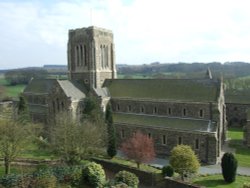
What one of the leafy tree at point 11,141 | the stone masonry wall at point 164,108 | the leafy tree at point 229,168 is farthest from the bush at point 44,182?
the stone masonry wall at point 164,108

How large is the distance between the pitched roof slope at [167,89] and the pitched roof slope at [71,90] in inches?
216

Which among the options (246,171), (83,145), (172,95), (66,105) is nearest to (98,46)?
(66,105)

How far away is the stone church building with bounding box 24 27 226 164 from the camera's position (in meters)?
40.9

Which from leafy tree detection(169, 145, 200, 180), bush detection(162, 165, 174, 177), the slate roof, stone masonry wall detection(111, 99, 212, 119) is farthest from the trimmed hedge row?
stone masonry wall detection(111, 99, 212, 119)

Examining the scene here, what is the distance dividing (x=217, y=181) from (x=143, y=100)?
18922mm

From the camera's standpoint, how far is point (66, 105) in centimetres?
4775

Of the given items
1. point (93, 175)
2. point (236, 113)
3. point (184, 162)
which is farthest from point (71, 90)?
point (236, 113)

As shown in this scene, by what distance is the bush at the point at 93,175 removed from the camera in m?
28.8

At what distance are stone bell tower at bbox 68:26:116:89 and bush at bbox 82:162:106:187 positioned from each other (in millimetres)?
23844

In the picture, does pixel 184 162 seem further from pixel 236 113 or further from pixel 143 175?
pixel 236 113

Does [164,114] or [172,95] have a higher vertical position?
[172,95]

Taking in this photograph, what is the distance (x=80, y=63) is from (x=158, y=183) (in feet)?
97.4

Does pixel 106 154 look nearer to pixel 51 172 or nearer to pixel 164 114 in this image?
pixel 164 114

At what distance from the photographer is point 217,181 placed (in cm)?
3212
